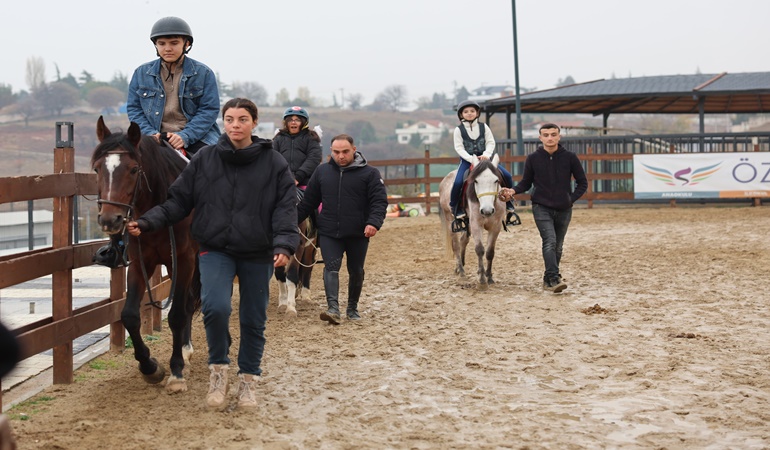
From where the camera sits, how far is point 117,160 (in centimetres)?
540

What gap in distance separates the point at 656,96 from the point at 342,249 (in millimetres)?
21762

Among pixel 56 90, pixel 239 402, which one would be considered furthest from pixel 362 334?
pixel 56 90

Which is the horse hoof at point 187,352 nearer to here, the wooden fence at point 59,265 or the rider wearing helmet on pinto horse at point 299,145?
the wooden fence at point 59,265

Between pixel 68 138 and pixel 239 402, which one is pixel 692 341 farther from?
pixel 68 138

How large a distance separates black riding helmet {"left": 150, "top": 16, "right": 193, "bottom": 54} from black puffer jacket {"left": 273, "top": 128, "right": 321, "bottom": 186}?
3.01 meters

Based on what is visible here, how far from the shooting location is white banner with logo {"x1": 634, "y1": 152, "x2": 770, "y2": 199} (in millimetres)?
23203

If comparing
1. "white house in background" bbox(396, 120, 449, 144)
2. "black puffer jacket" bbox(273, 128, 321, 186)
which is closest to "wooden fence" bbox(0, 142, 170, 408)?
"black puffer jacket" bbox(273, 128, 321, 186)

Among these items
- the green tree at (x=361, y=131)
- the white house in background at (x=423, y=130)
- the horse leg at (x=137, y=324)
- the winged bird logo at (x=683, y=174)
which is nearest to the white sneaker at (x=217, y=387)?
the horse leg at (x=137, y=324)

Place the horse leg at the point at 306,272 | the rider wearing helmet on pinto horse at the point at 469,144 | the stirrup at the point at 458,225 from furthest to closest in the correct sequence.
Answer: the stirrup at the point at 458,225, the rider wearing helmet on pinto horse at the point at 469,144, the horse leg at the point at 306,272

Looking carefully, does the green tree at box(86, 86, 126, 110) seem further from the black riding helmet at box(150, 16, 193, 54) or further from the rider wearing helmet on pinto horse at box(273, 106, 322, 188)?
the black riding helmet at box(150, 16, 193, 54)

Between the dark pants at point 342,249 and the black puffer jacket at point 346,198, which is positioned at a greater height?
the black puffer jacket at point 346,198

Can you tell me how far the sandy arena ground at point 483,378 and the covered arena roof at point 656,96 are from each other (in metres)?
17.4

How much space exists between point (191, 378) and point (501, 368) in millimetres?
2226

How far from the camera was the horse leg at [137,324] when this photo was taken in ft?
18.6
